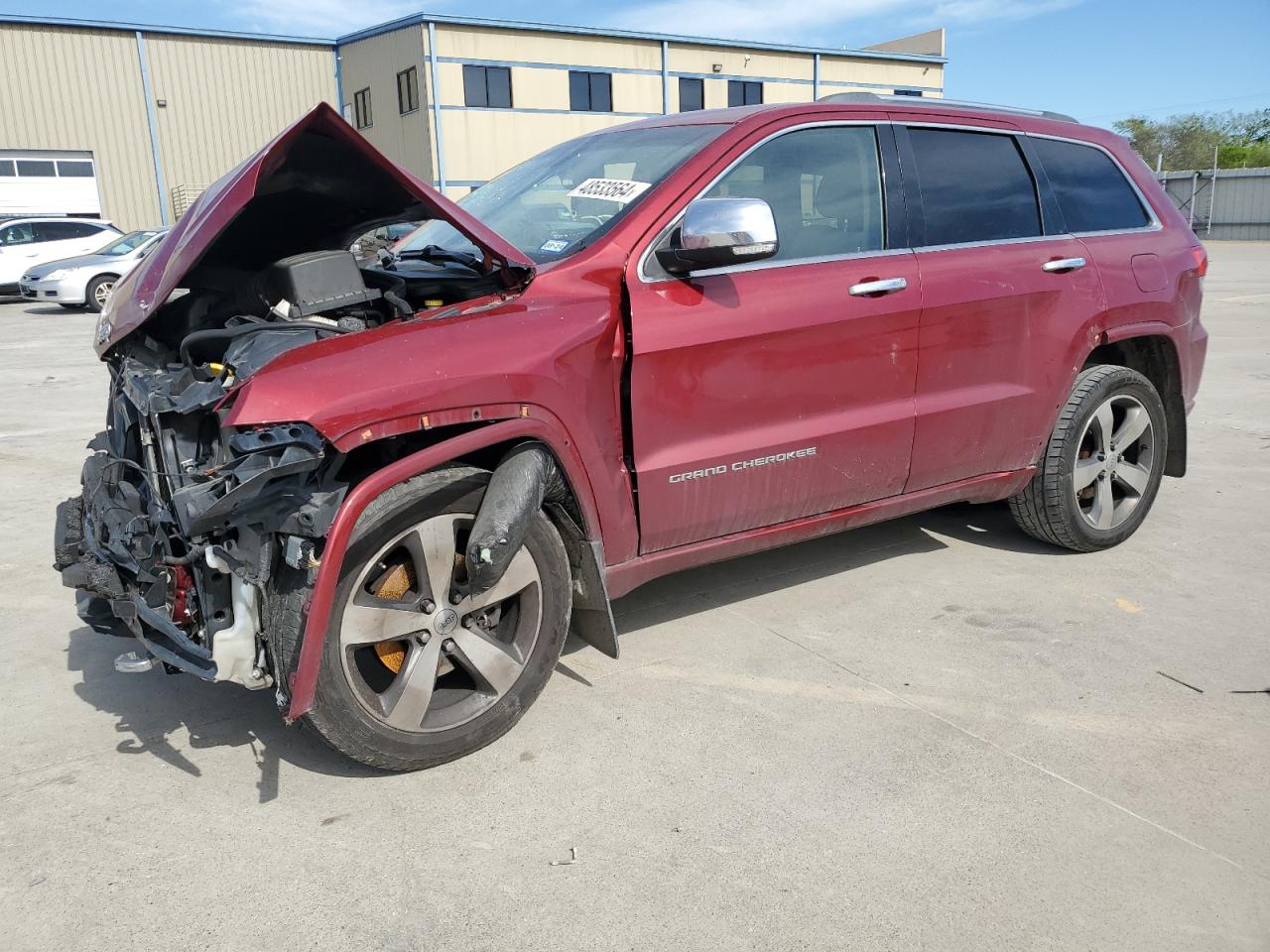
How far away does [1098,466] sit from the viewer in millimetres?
4566

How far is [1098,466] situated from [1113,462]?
114 millimetres

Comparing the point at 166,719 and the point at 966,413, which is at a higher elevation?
the point at 966,413

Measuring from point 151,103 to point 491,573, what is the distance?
112ft

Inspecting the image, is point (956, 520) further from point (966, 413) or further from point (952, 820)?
point (952, 820)

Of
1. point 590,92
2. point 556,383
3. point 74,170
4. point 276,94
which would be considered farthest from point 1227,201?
point 556,383

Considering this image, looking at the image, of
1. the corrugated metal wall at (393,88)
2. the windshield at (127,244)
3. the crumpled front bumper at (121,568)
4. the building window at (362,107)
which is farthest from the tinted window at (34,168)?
the crumpled front bumper at (121,568)

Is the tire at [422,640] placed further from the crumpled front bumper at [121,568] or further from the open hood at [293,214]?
the open hood at [293,214]

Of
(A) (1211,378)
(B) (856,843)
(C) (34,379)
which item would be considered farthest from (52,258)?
(B) (856,843)

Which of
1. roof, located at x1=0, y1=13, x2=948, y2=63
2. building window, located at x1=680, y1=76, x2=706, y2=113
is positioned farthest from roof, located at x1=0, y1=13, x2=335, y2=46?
building window, located at x1=680, y1=76, x2=706, y2=113

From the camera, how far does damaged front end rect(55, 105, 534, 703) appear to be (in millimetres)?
2570

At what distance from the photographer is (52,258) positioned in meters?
20.2

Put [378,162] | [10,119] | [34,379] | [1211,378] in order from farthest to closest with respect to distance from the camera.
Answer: [10,119] → [34,379] → [1211,378] → [378,162]

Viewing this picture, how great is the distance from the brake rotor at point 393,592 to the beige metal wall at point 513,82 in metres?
28.5

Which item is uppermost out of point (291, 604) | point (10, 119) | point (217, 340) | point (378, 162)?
point (10, 119)
